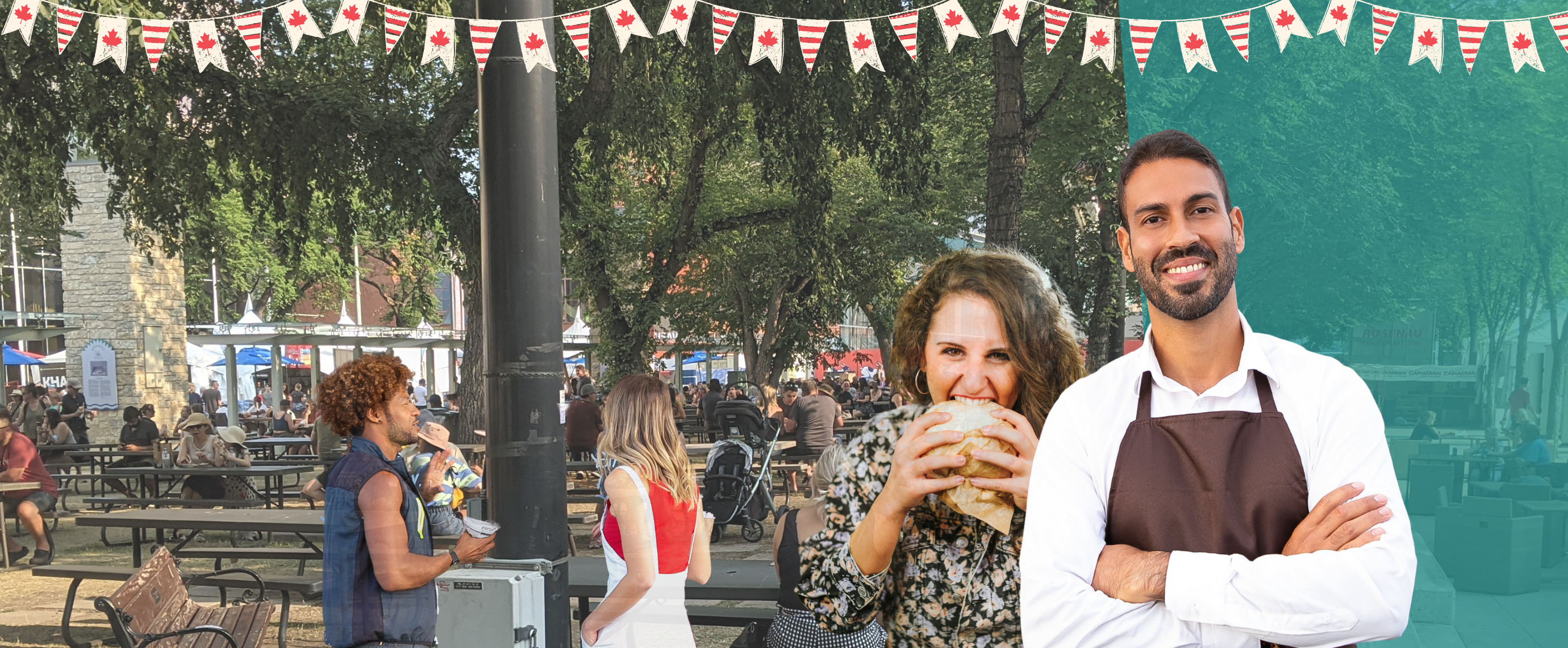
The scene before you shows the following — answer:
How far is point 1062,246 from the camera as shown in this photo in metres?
8.07

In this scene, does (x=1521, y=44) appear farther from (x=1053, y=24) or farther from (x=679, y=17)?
(x=679, y=17)

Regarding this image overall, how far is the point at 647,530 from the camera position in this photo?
345cm

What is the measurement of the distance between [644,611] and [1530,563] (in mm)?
2795

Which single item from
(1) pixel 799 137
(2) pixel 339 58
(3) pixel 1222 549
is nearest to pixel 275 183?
(2) pixel 339 58

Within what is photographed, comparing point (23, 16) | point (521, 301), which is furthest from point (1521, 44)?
point (23, 16)

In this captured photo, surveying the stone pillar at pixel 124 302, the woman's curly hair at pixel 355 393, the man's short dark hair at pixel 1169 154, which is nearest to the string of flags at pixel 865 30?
the woman's curly hair at pixel 355 393

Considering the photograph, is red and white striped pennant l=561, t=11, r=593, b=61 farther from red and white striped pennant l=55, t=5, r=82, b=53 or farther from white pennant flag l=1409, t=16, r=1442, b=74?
white pennant flag l=1409, t=16, r=1442, b=74

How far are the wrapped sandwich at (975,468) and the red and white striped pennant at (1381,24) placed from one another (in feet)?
9.48

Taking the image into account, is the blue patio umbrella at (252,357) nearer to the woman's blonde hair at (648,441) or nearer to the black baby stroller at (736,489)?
the black baby stroller at (736,489)

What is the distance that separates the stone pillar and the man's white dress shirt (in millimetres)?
13038

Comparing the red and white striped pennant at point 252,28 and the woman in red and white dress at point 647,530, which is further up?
the red and white striped pennant at point 252,28

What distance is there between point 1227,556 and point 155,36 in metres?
5.36

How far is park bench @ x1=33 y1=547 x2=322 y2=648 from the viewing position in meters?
5.25

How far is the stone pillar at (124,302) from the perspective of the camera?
1357 cm
